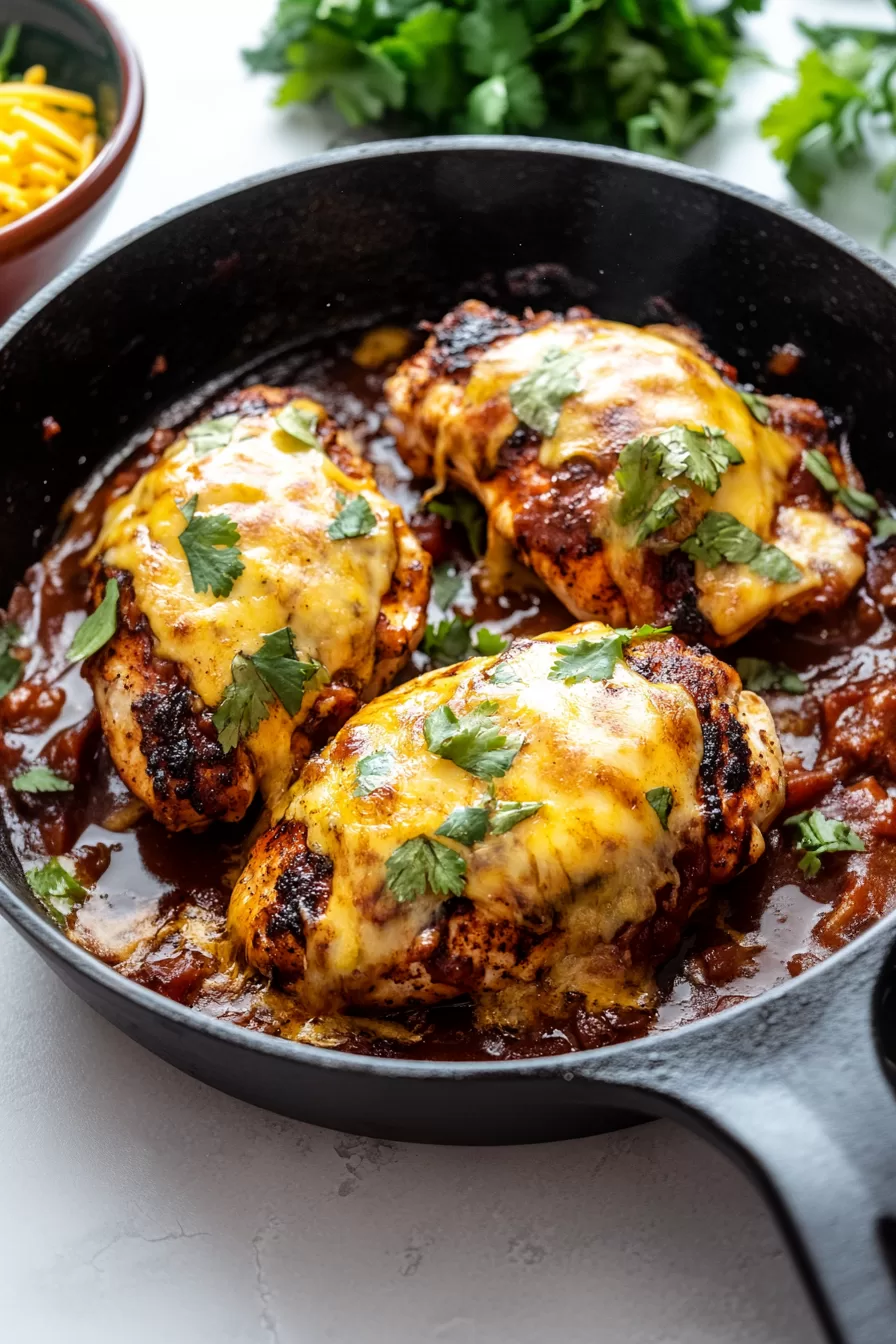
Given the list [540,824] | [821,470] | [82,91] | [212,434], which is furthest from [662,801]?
[82,91]

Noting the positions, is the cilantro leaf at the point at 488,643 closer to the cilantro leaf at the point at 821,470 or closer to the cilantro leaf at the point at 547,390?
the cilantro leaf at the point at 547,390

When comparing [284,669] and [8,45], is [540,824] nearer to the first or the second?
[284,669]

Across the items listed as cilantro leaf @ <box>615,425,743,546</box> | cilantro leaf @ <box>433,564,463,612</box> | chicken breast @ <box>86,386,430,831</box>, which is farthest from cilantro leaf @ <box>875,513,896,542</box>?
chicken breast @ <box>86,386,430,831</box>

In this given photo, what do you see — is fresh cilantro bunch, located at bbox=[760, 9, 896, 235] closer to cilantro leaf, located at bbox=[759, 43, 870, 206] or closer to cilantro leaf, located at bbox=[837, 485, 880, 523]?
cilantro leaf, located at bbox=[759, 43, 870, 206]

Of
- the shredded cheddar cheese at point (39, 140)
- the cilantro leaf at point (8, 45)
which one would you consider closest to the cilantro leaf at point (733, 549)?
the shredded cheddar cheese at point (39, 140)

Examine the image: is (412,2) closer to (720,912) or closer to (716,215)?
(716,215)

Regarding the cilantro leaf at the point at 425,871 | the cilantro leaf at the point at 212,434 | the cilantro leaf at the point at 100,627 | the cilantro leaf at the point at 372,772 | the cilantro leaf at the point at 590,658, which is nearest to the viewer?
the cilantro leaf at the point at 425,871
